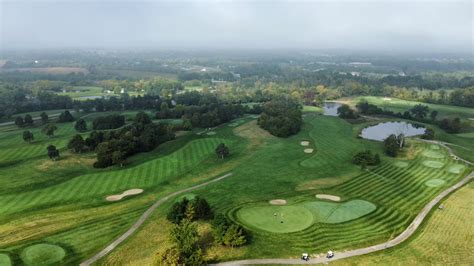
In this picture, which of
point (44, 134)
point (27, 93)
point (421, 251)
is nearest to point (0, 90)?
point (27, 93)

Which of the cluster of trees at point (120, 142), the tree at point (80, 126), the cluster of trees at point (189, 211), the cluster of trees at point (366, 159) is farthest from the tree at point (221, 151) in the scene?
the tree at point (80, 126)

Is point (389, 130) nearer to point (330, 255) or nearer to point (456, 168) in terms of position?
point (456, 168)

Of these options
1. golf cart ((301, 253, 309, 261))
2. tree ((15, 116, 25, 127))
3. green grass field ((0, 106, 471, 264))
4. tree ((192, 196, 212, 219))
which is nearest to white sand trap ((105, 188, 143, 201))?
green grass field ((0, 106, 471, 264))

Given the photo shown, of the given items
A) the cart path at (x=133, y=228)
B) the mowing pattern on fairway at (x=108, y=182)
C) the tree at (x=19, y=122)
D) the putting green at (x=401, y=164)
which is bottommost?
the cart path at (x=133, y=228)

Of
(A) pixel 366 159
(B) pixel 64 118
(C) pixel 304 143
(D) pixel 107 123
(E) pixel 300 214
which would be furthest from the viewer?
(B) pixel 64 118

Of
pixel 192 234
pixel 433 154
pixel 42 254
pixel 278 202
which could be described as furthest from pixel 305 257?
pixel 433 154

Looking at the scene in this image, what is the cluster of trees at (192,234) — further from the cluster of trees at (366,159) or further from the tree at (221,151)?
the cluster of trees at (366,159)
